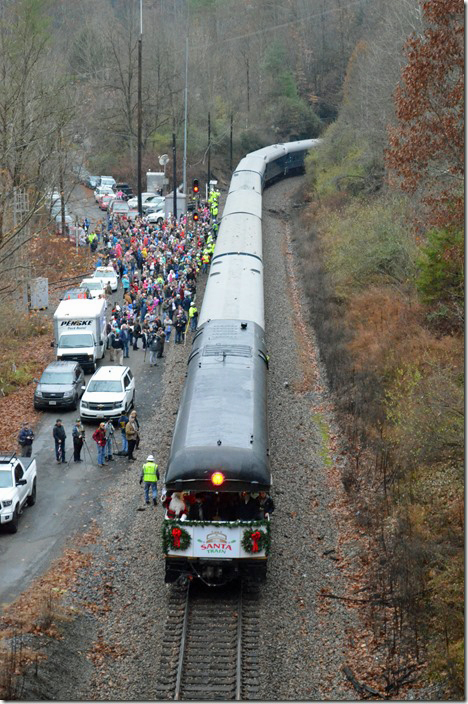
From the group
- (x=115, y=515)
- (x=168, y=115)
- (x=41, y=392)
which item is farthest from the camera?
(x=168, y=115)

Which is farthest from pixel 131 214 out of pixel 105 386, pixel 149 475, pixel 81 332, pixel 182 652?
pixel 182 652

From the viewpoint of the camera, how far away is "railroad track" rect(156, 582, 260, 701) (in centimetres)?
1453

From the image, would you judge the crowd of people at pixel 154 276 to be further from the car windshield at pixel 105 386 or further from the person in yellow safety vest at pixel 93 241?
the car windshield at pixel 105 386

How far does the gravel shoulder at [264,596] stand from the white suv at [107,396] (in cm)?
104

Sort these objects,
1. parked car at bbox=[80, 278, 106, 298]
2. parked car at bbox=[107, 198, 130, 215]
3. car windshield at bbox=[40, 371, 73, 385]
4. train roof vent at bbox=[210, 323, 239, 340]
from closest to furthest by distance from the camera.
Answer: train roof vent at bbox=[210, 323, 239, 340] → car windshield at bbox=[40, 371, 73, 385] → parked car at bbox=[80, 278, 106, 298] → parked car at bbox=[107, 198, 130, 215]

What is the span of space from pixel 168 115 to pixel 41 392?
5855cm

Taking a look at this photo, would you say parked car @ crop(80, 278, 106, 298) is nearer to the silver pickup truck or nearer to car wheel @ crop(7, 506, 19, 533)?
the silver pickup truck

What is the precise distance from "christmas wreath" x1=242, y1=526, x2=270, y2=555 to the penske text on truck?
641 inches

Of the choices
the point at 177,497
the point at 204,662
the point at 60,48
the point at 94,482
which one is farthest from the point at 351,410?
the point at 60,48

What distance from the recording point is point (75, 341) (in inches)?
1272

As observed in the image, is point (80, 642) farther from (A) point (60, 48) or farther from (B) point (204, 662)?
(A) point (60, 48)

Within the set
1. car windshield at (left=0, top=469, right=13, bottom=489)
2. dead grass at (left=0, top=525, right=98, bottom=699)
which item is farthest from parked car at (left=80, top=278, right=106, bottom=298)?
dead grass at (left=0, top=525, right=98, bottom=699)

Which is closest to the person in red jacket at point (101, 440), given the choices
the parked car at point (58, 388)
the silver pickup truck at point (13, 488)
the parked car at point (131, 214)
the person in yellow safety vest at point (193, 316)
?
the silver pickup truck at point (13, 488)

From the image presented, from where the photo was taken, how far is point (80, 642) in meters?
15.9
